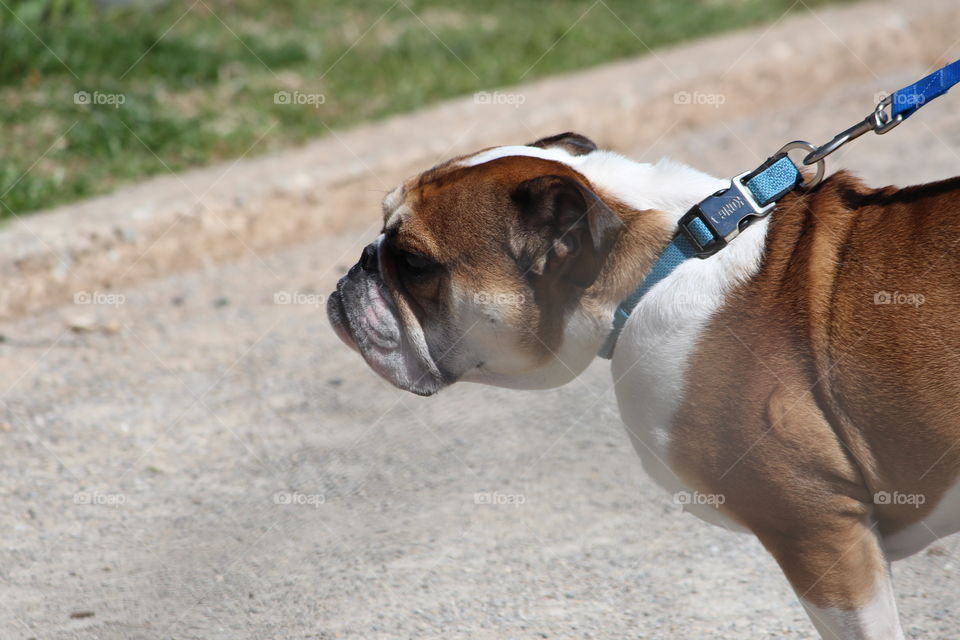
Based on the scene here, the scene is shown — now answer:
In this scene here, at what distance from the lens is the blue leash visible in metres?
2.62

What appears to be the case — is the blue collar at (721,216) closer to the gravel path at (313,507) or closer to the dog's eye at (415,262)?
the dog's eye at (415,262)

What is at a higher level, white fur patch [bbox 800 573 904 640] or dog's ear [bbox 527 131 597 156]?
dog's ear [bbox 527 131 597 156]

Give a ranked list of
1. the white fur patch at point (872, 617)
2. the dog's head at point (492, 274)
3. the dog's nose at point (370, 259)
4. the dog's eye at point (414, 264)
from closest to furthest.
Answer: the white fur patch at point (872, 617)
the dog's head at point (492, 274)
the dog's eye at point (414, 264)
the dog's nose at point (370, 259)

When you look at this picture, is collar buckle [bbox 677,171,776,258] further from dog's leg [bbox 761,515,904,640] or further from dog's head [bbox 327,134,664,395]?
dog's leg [bbox 761,515,904,640]

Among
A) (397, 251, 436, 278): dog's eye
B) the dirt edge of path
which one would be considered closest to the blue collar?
(397, 251, 436, 278): dog's eye

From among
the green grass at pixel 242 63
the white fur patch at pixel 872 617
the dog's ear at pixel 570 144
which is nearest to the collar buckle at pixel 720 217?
the dog's ear at pixel 570 144

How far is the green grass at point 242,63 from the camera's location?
242 inches

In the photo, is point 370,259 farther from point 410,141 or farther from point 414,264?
point 410,141

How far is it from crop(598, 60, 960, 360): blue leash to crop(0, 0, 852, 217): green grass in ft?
13.3

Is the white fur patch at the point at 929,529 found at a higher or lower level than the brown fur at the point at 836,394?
lower

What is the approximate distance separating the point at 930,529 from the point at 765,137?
4887 millimetres

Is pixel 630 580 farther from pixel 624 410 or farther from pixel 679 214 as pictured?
pixel 679 214

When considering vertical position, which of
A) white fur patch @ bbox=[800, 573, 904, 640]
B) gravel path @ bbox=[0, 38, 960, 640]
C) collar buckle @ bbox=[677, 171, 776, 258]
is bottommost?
gravel path @ bbox=[0, 38, 960, 640]

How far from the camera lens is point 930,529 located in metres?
2.64
